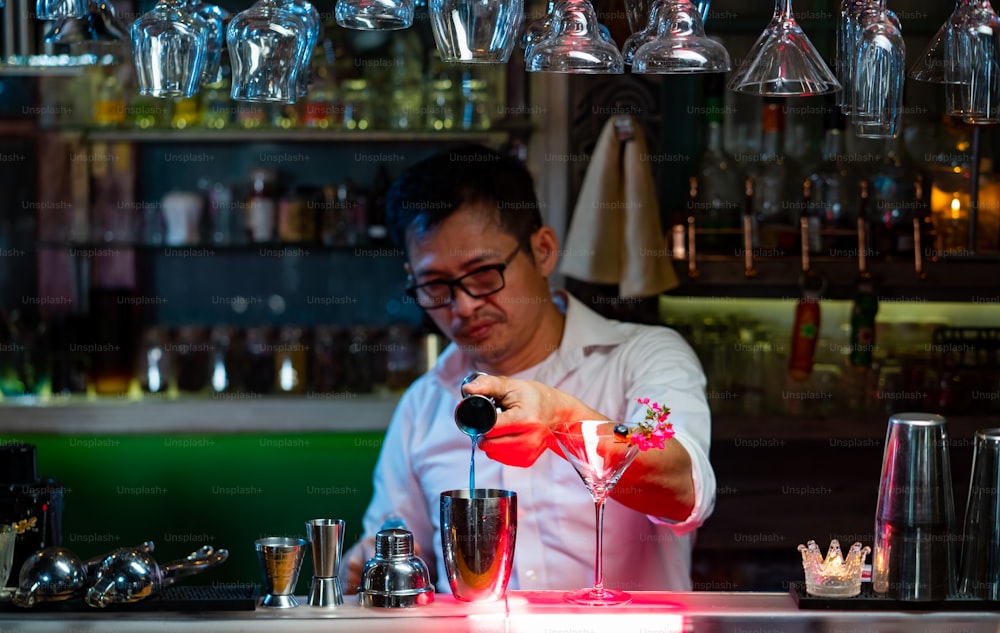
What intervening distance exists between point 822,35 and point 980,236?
722 mm

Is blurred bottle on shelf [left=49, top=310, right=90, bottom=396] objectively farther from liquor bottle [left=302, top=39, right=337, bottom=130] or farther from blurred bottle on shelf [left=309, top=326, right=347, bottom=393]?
liquor bottle [left=302, top=39, right=337, bottom=130]

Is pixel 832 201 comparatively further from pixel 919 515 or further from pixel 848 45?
pixel 919 515

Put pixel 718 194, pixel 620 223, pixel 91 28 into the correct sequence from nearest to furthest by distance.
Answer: pixel 91 28 < pixel 620 223 < pixel 718 194

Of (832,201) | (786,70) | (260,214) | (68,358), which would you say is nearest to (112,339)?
(68,358)

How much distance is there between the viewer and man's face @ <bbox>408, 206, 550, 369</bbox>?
84.4 inches

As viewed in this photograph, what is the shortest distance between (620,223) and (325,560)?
187 centimetres

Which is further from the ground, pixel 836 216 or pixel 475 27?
pixel 475 27

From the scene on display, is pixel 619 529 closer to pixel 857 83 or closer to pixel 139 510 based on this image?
pixel 857 83

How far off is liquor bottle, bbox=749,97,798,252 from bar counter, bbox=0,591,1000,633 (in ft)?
6.18

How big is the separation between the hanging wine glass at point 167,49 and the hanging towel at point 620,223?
5.74ft

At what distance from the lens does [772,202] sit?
3.24 m

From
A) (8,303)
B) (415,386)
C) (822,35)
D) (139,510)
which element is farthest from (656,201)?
(8,303)

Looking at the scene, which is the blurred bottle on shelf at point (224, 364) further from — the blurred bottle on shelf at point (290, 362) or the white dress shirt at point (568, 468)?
the white dress shirt at point (568, 468)

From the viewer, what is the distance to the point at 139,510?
10.7ft
